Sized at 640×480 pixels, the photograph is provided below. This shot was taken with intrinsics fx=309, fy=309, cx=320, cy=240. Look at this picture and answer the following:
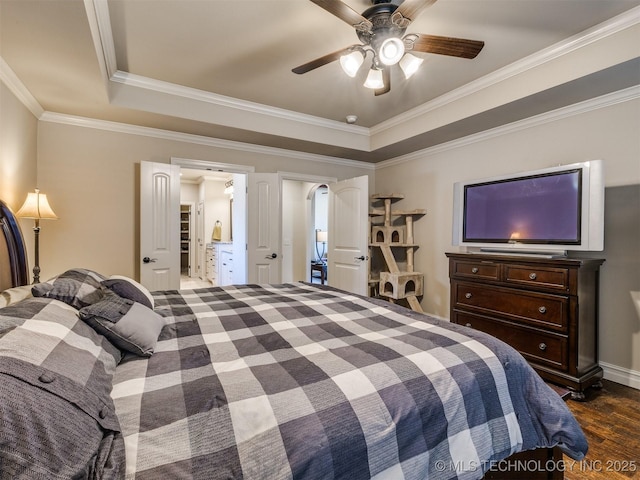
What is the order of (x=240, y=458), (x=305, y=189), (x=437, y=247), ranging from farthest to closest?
(x=305, y=189), (x=437, y=247), (x=240, y=458)

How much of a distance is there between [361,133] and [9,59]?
338cm

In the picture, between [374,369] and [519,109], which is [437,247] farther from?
[374,369]

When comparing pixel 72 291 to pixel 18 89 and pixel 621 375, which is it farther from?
pixel 621 375

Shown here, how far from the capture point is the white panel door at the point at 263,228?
13.1 feet

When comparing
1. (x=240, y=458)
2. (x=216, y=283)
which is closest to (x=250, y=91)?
(x=240, y=458)

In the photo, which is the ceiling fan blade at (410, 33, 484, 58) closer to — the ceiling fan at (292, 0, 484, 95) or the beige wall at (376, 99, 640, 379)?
the ceiling fan at (292, 0, 484, 95)

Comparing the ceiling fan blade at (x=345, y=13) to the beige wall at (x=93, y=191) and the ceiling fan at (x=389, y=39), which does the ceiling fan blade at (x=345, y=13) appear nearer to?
the ceiling fan at (x=389, y=39)

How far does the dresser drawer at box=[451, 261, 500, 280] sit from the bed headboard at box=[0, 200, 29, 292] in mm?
3543

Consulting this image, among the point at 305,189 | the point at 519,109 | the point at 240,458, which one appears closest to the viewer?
the point at 240,458

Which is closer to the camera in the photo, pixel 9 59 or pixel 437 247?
pixel 9 59

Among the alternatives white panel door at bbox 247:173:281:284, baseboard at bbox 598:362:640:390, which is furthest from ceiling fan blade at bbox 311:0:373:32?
baseboard at bbox 598:362:640:390

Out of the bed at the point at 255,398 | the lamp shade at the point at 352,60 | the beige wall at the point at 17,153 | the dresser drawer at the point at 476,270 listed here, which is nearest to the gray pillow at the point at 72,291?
the bed at the point at 255,398

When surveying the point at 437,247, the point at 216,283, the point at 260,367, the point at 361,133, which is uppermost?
the point at 361,133

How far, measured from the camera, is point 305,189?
639cm
